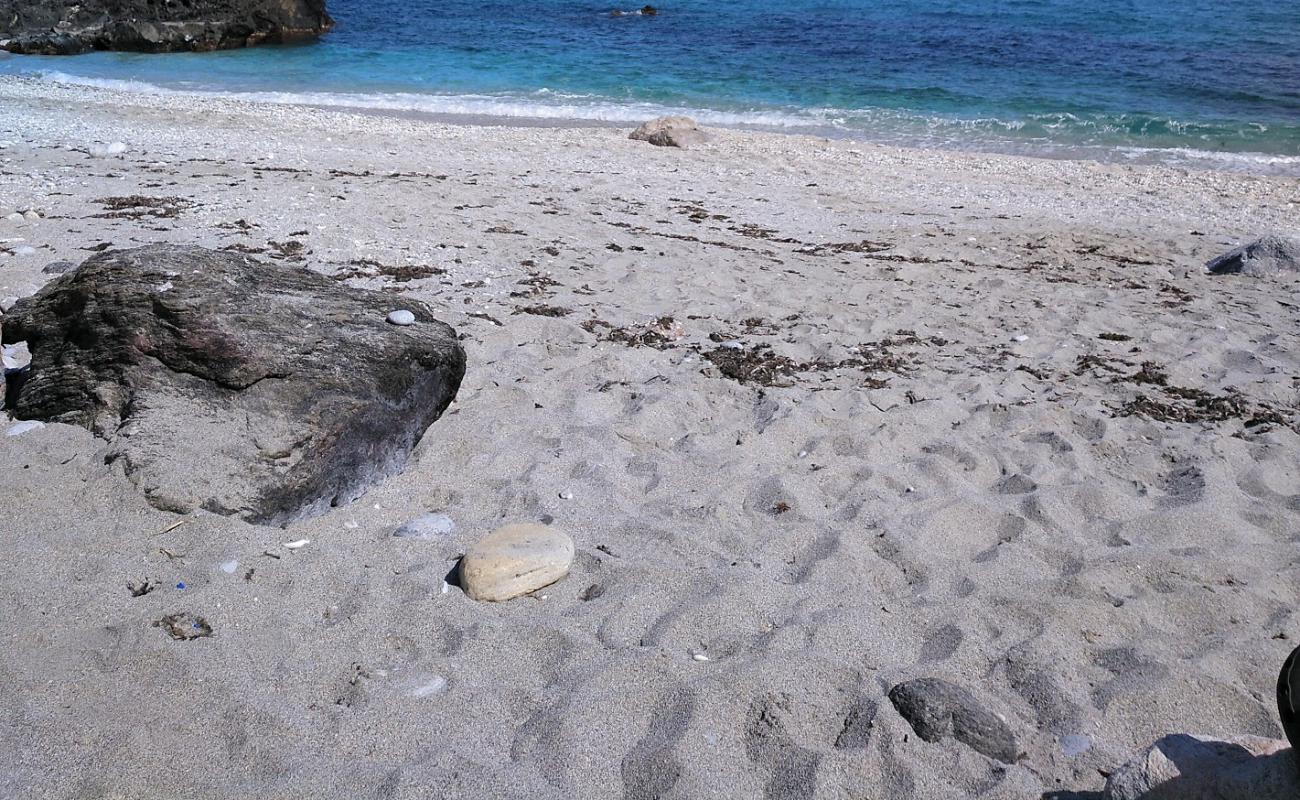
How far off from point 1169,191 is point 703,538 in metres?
10.0


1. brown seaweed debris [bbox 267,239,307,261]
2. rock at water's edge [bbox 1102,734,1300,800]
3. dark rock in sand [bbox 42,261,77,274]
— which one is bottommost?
brown seaweed debris [bbox 267,239,307,261]

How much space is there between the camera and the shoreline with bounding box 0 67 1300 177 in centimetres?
1316

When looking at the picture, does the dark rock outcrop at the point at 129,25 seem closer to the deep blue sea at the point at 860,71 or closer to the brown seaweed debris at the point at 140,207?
the deep blue sea at the point at 860,71

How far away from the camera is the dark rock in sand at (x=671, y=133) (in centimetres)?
1287

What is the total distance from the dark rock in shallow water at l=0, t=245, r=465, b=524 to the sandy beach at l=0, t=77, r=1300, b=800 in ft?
0.41

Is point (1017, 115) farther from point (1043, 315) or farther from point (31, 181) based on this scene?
point (31, 181)

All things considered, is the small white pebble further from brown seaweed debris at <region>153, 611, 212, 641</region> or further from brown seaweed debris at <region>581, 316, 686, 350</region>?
brown seaweed debris at <region>581, 316, 686, 350</region>

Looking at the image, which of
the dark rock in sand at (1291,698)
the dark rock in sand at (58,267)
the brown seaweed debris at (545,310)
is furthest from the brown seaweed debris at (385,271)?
the dark rock in sand at (1291,698)

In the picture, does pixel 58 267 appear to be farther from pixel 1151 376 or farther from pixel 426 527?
pixel 1151 376

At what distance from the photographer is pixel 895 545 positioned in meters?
3.25

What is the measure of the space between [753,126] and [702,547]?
1390cm

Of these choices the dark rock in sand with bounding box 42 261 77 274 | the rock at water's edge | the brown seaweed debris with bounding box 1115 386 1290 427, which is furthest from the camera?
the dark rock in sand with bounding box 42 261 77 274

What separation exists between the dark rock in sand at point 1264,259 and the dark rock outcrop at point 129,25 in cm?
2600

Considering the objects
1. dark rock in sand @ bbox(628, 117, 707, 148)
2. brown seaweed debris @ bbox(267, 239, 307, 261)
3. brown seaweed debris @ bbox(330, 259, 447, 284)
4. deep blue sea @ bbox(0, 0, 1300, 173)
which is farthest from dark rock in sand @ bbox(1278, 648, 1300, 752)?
deep blue sea @ bbox(0, 0, 1300, 173)
